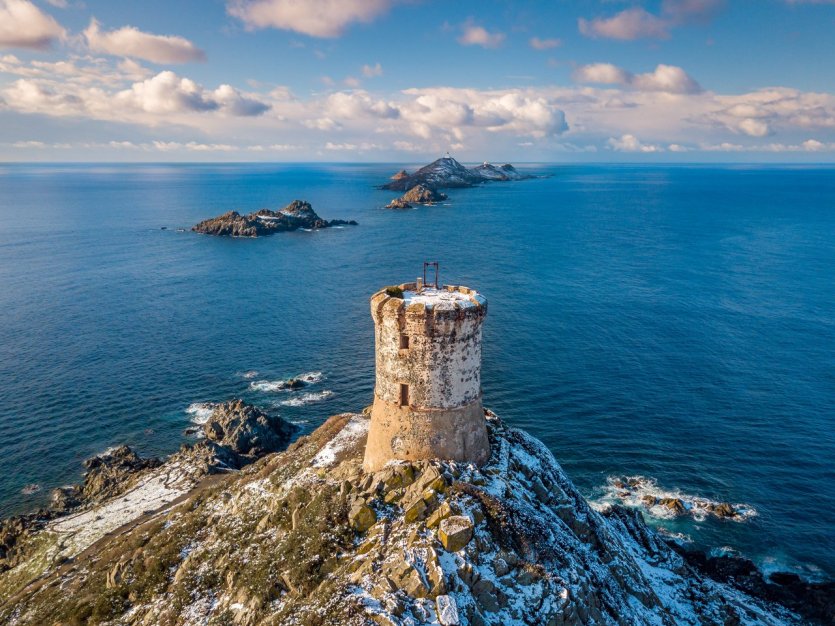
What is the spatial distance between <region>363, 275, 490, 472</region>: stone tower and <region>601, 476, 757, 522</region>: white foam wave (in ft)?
81.6

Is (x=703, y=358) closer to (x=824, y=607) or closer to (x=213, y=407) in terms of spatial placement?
(x=824, y=607)

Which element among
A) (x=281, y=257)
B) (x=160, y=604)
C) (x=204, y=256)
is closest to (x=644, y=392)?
(x=160, y=604)

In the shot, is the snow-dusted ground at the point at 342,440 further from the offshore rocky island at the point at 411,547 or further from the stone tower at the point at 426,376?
the stone tower at the point at 426,376

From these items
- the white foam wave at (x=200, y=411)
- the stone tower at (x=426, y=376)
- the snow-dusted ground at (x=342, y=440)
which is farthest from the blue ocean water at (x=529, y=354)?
the stone tower at (x=426, y=376)

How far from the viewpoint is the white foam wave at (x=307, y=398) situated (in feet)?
212

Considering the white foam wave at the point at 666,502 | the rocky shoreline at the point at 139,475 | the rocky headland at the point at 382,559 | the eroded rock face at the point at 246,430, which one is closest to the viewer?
the rocky headland at the point at 382,559

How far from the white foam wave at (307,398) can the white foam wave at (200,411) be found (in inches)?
315

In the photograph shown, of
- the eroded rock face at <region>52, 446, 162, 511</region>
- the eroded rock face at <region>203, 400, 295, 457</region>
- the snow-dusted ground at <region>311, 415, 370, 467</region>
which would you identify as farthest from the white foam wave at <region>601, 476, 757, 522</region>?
the eroded rock face at <region>52, 446, 162, 511</region>

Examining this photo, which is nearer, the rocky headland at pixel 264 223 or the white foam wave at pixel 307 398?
the white foam wave at pixel 307 398

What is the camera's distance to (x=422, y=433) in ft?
95.1

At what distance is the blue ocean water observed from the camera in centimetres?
5194

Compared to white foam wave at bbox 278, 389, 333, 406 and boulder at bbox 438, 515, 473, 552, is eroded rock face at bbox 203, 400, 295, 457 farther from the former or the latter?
boulder at bbox 438, 515, 473, 552

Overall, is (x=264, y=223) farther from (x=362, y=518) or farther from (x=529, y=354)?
(x=362, y=518)

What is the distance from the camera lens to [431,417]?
28766 millimetres
